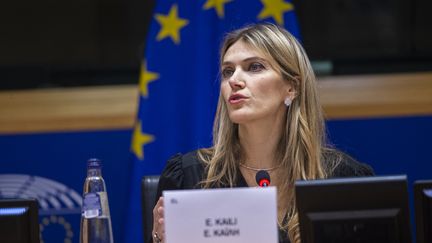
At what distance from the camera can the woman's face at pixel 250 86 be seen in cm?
268

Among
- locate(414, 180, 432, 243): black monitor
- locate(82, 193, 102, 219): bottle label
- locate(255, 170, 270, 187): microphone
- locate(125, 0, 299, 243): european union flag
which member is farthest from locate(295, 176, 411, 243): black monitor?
locate(125, 0, 299, 243): european union flag

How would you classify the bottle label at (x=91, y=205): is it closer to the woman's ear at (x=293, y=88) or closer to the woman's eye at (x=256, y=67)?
the woman's eye at (x=256, y=67)

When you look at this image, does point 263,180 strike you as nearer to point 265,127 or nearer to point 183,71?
Answer: point 265,127

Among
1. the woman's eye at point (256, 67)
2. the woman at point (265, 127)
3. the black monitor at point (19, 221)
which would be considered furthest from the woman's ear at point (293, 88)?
the black monitor at point (19, 221)

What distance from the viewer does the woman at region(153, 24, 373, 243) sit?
2.72 meters

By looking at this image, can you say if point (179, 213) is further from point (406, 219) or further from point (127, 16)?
point (127, 16)

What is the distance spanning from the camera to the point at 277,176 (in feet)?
9.18

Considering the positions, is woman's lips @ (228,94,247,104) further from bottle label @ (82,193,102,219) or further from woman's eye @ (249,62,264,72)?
bottle label @ (82,193,102,219)

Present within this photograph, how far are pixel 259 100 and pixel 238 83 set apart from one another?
101mm

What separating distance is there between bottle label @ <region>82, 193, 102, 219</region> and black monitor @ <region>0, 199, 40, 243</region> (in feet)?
0.83

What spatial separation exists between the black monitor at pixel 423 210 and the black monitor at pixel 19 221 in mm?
1022

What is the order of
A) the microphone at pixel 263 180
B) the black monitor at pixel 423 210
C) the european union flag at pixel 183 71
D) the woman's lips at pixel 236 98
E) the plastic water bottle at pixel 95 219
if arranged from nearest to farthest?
the black monitor at pixel 423 210, the microphone at pixel 263 180, the plastic water bottle at pixel 95 219, the woman's lips at pixel 236 98, the european union flag at pixel 183 71

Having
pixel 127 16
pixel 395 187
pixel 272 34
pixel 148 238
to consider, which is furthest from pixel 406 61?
pixel 395 187

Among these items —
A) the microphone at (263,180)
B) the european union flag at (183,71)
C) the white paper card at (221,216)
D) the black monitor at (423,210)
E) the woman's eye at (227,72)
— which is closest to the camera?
the white paper card at (221,216)
